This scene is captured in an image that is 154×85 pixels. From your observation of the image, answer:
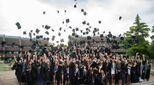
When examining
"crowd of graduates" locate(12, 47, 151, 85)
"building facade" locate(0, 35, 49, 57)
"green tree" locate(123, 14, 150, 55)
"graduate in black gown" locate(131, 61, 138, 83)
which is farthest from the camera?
"building facade" locate(0, 35, 49, 57)

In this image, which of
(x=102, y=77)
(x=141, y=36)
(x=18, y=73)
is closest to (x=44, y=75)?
(x=18, y=73)

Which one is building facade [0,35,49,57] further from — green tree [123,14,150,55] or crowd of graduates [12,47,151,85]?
crowd of graduates [12,47,151,85]

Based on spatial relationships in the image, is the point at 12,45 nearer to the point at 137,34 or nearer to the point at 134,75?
the point at 137,34

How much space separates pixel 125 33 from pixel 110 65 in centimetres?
5915

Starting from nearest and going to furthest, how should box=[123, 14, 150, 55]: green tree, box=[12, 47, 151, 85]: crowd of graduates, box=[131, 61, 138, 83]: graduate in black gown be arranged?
box=[12, 47, 151, 85]: crowd of graduates → box=[131, 61, 138, 83]: graduate in black gown → box=[123, 14, 150, 55]: green tree

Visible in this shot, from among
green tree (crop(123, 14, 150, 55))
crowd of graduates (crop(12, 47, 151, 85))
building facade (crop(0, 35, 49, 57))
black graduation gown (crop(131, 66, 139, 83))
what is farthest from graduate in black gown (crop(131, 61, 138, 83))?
building facade (crop(0, 35, 49, 57))

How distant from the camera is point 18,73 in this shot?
64.3ft

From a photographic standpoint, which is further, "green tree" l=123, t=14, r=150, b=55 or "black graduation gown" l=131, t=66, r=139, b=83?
"green tree" l=123, t=14, r=150, b=55

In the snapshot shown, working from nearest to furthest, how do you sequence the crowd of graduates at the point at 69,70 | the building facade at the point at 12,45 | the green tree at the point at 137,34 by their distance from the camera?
the crowd of graduates at the point at 69,70 < the green tree at the point at 137,34 < the building facade at the point at 12,45

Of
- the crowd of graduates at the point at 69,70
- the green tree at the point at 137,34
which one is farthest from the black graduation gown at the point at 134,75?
the green tree at the point at 137,34

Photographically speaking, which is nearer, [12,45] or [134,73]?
[134,73]

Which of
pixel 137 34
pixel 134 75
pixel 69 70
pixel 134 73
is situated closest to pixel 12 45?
pixel 137 34

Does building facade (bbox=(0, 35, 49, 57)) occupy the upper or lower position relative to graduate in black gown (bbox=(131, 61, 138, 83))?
upper

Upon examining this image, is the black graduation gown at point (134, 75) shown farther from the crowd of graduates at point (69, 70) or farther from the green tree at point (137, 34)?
the green tree at point (137, 34)
